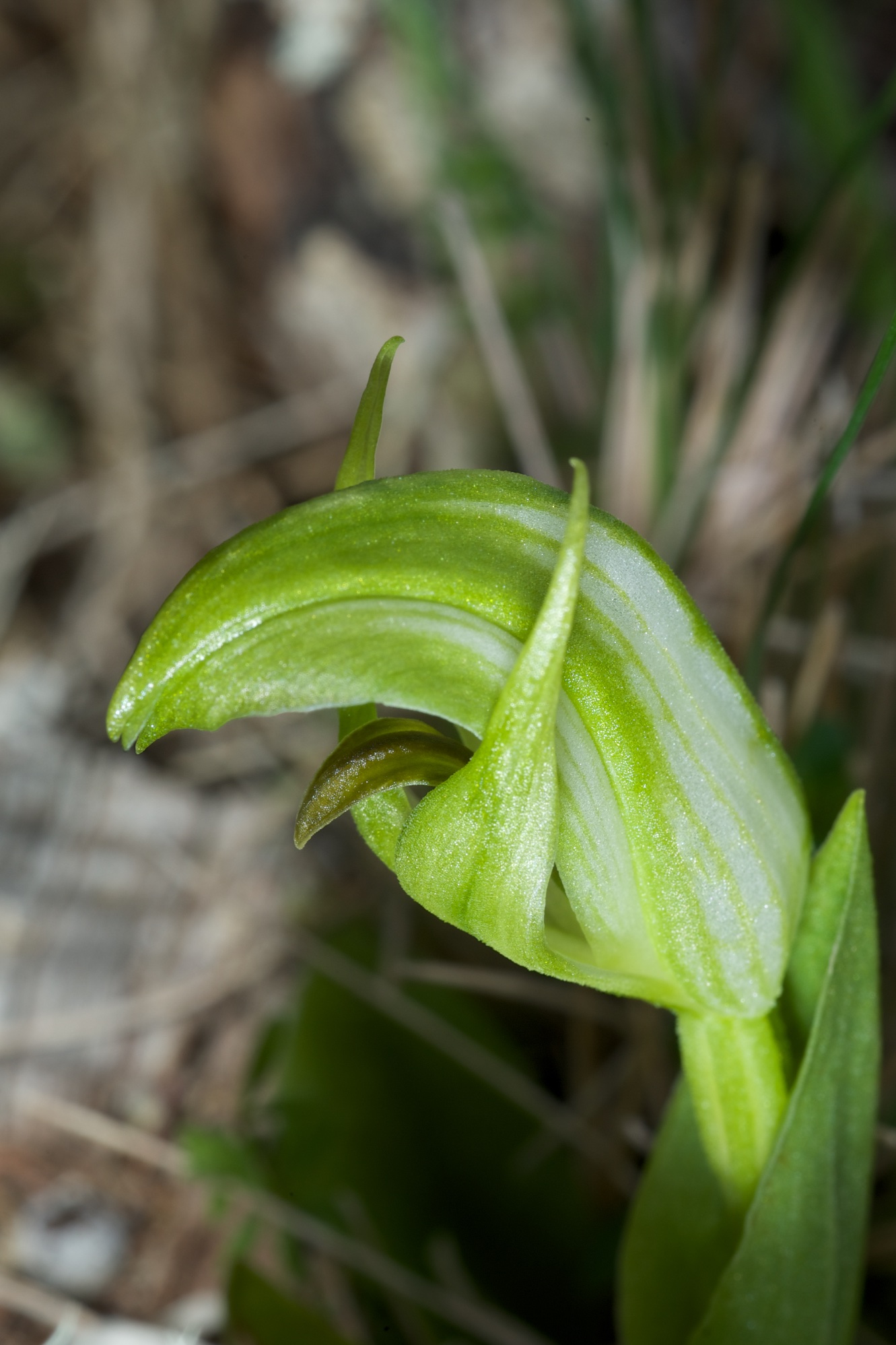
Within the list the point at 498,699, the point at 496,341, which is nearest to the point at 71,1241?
the point at 498,699

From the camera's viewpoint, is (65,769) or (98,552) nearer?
(65,769)

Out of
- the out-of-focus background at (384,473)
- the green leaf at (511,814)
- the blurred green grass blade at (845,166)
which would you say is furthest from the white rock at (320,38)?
the green leaf at (511,814)

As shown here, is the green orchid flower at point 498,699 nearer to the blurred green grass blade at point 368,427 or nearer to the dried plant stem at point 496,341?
the blurred green grass blade at point 368,427

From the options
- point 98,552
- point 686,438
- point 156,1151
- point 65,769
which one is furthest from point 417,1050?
point 98,552

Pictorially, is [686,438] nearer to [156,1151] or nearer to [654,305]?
[654,305]

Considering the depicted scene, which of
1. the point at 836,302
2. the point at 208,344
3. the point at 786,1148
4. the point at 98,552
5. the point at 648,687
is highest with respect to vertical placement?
the point at 208,344

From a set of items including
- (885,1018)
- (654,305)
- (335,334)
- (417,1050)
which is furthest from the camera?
(335,334)
